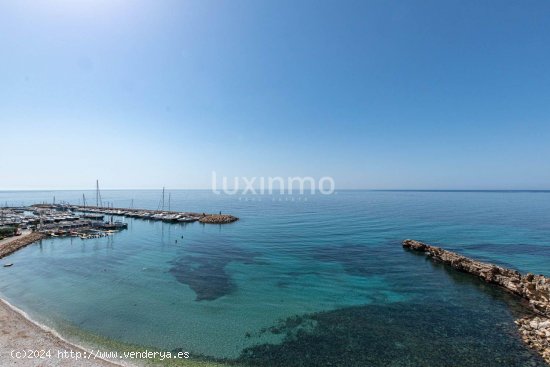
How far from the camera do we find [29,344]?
16422 millimetres

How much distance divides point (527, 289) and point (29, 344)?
40308mm

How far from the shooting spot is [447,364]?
1535 cm

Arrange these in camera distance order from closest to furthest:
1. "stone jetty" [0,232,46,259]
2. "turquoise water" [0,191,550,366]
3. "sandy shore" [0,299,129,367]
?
"sandy shore" [0,299,129,367] < "turquoise water" [0,191,550,366] < "stone jetty" [0,232,46,259]

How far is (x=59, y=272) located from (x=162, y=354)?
2482 cm

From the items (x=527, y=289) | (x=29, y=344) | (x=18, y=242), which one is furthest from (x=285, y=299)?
(x=18, y=242)

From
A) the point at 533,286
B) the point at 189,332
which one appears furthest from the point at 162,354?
the point at 533,286

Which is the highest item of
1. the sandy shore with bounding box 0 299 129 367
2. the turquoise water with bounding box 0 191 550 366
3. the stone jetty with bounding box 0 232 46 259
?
the stone jetty with bounding box 0 232 46 259

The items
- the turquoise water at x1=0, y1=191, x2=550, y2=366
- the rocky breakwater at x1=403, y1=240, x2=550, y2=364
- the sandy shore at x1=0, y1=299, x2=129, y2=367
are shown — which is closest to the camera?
the sandy shore at x1=0, y1=299, x2=129, y2=367

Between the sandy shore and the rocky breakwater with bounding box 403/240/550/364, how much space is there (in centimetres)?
2659

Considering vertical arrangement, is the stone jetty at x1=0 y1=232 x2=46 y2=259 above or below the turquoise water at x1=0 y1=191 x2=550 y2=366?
above

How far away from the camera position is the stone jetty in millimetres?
39219

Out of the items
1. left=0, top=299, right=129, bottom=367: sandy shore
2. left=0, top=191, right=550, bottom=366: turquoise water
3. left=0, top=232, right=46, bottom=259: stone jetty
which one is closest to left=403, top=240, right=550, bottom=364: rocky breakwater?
left=0, top=191, right=550, bottom=366: turquoise water

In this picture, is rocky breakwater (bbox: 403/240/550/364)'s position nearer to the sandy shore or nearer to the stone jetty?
the sandy shore

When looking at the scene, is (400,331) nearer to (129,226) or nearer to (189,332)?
(189,332)
